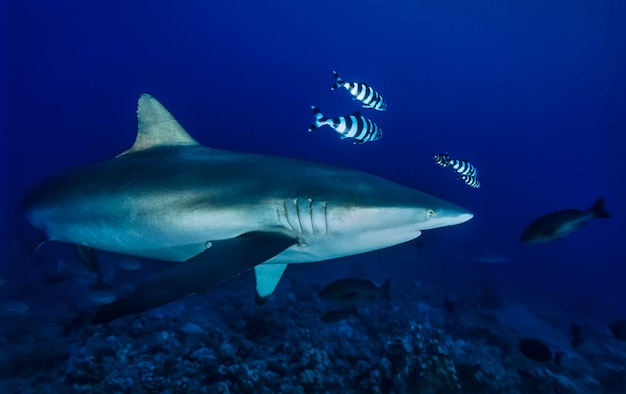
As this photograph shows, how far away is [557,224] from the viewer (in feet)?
16.5

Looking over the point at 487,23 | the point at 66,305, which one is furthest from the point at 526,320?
the point at 487,23

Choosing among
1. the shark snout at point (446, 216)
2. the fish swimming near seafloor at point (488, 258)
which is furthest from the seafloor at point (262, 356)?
the fish swimming near seafloor at point (488, 258)

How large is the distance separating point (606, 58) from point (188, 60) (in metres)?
78.2

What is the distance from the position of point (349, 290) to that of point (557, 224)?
3262 mm

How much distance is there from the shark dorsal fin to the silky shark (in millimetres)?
300

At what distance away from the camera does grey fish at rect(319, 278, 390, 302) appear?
17.4 ft

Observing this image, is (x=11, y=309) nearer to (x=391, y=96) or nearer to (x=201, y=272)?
(x=201, y=272)

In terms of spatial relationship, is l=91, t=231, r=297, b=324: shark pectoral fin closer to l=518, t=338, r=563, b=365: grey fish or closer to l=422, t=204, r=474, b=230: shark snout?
l=422, t=204, r=474, b=230: shark snout

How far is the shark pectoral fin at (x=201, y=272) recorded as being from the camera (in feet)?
5.65

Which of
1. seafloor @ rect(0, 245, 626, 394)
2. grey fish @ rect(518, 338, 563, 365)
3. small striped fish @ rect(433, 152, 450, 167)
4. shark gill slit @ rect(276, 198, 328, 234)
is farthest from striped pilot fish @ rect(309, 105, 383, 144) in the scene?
grey fish @ rect(518, 338, 563, 365)

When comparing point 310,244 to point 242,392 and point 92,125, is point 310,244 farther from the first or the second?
point 92,125

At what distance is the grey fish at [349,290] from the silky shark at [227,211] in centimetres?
236

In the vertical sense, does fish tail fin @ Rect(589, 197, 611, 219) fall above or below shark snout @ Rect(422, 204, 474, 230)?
above

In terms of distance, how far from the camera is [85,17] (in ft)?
192
